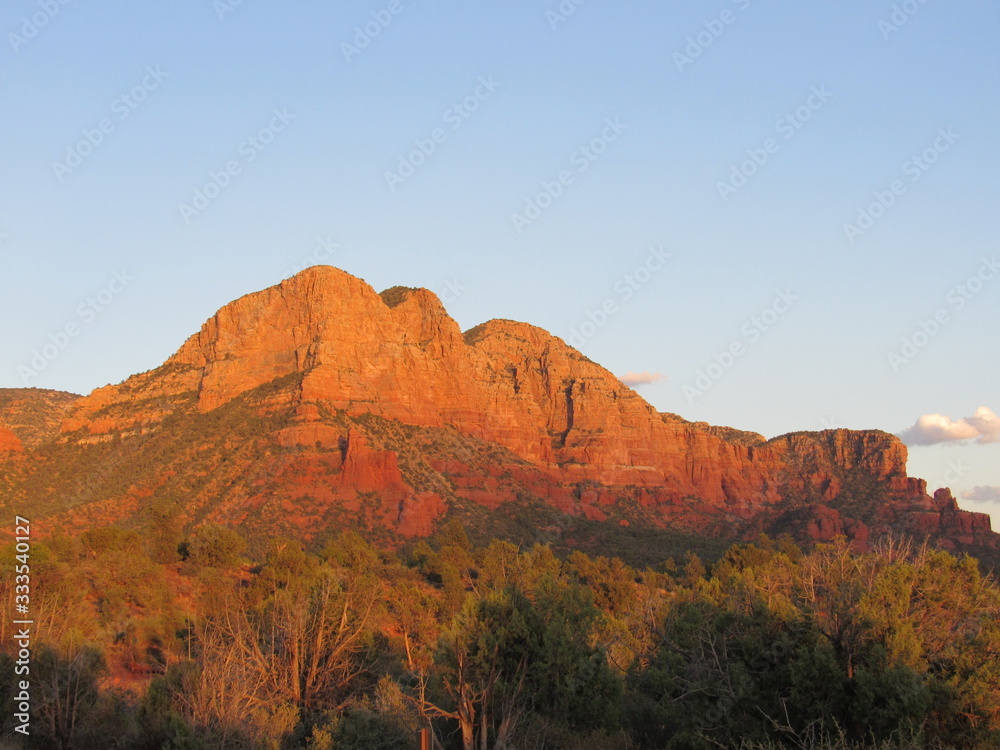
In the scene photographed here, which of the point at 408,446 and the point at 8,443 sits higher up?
the point at 408,446

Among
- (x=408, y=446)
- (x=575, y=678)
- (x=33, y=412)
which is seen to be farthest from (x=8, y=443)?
(x=575, y=678)

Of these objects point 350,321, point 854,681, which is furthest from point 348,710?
point 350,321

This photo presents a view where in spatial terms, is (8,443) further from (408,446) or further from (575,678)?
(575,678)

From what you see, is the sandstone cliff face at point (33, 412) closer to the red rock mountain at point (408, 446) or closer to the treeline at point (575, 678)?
the red rock mountain at point (408, 446)

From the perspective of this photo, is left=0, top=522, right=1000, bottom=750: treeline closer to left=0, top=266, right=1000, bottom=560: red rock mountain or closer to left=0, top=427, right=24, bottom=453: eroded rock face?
left=0, top=266, right=1000, bottom=560: red rock mountain

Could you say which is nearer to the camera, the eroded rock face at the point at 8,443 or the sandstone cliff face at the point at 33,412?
the eroded rock face at the point at 8,443

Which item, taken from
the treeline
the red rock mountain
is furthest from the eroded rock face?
the treeline

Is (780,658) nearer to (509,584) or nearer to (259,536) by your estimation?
(509,584)

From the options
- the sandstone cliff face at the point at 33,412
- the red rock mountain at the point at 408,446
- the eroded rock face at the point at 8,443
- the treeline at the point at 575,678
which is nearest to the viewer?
the treeline at the point at 575,678

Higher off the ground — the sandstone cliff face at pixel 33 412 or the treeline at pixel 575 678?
the sandstone cliff face at pixel 33 412

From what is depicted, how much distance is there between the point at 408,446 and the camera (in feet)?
298

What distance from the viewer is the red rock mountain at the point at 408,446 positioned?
75688mm

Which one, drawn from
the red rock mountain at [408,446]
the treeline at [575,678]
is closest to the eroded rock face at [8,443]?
the red rock mountain at [408,446]

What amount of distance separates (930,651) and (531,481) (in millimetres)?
84568
